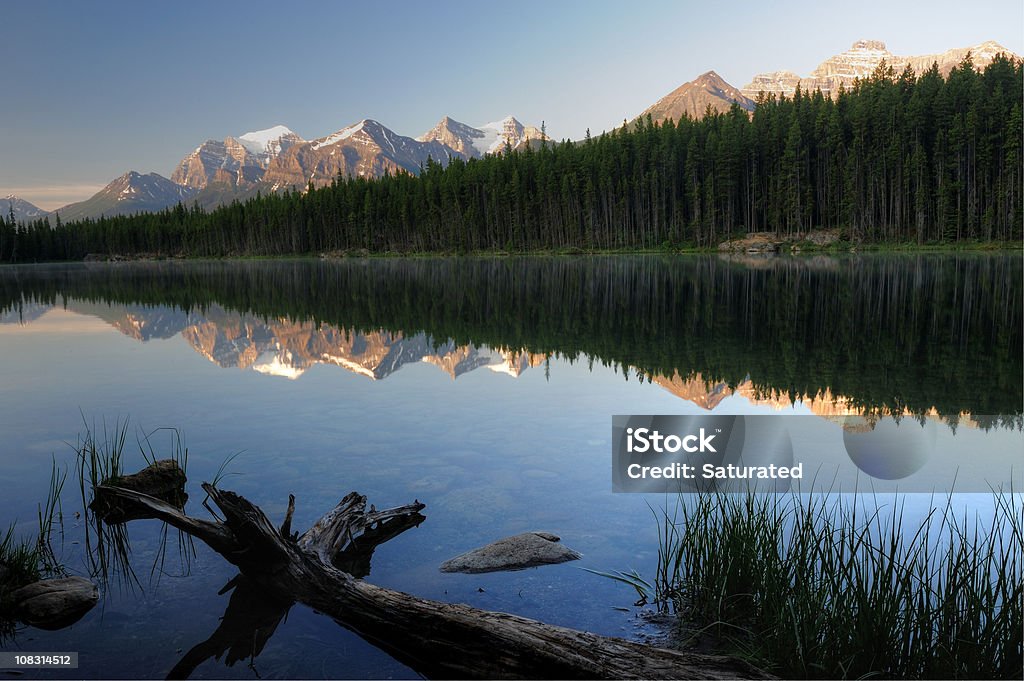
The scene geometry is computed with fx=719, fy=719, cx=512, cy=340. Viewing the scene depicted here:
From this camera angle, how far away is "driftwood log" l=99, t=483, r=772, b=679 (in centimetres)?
503

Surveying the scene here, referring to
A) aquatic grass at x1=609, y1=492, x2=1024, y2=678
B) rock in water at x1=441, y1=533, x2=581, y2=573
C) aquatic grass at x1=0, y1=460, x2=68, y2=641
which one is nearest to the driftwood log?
aquatic grass at x1=609, y1=492, x2=1024, y2=678

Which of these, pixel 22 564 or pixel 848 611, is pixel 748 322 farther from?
Result: pixel 22 564

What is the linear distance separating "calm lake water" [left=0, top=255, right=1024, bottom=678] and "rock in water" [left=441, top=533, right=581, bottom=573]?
0.47 feet

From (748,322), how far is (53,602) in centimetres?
2163

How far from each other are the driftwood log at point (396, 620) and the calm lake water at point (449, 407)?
210mm

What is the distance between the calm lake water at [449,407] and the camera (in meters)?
6.63

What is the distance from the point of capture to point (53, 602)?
21.2 feet

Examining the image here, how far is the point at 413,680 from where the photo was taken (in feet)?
17.7

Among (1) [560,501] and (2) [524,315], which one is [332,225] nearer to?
(2) [524,315]

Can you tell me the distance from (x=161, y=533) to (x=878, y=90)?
353ft

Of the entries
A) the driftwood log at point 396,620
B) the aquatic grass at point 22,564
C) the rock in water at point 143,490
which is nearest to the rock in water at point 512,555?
the driftwood log at point 396,620

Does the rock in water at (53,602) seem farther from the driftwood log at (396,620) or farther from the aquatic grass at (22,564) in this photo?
the driftwood log at (396,620)

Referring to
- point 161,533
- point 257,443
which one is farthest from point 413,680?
point 257,443

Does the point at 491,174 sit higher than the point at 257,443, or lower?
higher
